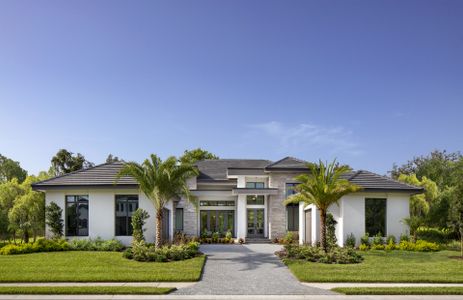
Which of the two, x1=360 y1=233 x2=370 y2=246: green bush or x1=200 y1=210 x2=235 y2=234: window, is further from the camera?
x1=200 y1=210 x2=235 y2=234: window

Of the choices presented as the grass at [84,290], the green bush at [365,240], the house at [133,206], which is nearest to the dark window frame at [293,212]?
the house at [133,206]

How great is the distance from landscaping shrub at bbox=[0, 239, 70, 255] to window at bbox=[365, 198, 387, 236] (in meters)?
17.6

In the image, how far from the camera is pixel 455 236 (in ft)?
103

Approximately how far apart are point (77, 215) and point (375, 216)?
59.9 feet

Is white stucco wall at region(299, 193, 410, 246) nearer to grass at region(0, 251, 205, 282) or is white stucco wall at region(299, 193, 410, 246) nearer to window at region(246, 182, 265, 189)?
window at region(246, 182, 265, 189)

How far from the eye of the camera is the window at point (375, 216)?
992 inches

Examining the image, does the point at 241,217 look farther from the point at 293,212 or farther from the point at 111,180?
the point at 111,180

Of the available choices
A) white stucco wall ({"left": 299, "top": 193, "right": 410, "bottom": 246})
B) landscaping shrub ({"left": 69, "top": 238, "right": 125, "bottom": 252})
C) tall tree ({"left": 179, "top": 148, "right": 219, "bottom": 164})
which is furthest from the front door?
tall tree ({"left": 179, "top": 148, "right": 219, "bottom": 164})

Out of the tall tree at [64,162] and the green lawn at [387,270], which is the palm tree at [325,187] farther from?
the tall tree at [64,162]

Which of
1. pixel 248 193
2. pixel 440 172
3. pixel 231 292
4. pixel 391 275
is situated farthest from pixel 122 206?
pixel 440 172

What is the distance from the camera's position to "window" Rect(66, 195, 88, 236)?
24547mm

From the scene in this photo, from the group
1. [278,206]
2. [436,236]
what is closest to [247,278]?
[278,206]

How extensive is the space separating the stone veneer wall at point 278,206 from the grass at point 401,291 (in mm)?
18826

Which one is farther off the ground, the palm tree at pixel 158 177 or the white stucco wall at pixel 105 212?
the palm tree at pixel 158 177
